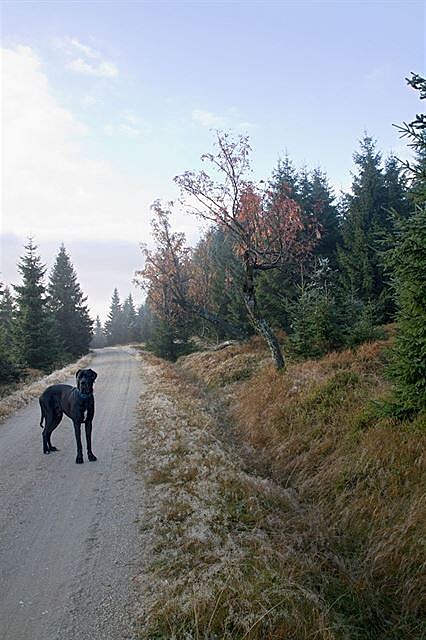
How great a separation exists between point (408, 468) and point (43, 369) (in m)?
24.9

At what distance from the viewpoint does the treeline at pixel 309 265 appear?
6.31m

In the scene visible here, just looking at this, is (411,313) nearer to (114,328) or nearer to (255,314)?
(255,314)

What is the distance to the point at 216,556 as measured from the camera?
161 inches

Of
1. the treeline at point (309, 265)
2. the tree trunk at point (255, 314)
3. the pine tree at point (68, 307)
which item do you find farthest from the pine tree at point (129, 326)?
the tree trunk at point (255, 314)

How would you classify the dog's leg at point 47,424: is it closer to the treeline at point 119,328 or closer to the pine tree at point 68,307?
the pine tree at point 68,307

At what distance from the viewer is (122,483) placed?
6402 mm

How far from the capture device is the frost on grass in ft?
10.6

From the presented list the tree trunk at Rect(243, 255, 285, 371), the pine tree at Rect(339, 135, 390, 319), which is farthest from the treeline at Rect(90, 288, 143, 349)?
the tree trunk at Rect(243, 255, 285, 371)

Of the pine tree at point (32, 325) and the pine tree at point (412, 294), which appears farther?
the pine tree at point (32, 325)

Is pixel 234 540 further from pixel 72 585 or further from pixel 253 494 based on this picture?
pixel 72 585

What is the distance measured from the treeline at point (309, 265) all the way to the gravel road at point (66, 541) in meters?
4.82

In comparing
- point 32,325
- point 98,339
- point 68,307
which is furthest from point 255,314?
point 98,339

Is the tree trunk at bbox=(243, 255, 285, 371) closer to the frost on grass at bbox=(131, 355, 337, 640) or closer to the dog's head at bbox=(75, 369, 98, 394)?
the frost on grass at bbox=(131, 355, 337, 640)

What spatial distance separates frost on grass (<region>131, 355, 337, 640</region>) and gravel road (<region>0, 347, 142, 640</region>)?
11.4 inches
